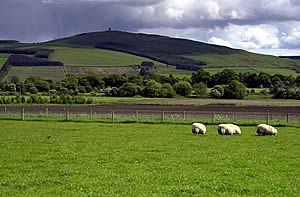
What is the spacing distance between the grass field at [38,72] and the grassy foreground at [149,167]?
137 metres

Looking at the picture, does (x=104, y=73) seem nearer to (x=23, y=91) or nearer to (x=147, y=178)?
(x=23, y=91)

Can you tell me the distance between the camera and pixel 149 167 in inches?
886

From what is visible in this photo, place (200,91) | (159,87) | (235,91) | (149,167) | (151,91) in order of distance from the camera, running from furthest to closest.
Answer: (159,87), (151,91), (200,91), (235,91), (149,167)

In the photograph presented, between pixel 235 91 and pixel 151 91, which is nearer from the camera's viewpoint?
pixel 235 91

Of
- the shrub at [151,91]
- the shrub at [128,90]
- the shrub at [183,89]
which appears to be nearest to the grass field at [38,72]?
the shrub at [128,90]

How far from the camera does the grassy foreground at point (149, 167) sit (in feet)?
57.7

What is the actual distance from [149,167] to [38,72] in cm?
16611

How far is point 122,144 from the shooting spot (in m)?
31.9

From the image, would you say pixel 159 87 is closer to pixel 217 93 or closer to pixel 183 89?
pixel 183 89

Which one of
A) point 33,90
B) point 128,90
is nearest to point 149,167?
point 128,90

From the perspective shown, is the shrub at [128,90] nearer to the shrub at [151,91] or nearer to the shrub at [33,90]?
the shrub at [151,91]

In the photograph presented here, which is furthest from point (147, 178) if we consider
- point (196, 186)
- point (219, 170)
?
point (219, 170)

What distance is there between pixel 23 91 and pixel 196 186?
120525 mm

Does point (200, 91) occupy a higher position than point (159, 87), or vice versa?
point (159, 87)
